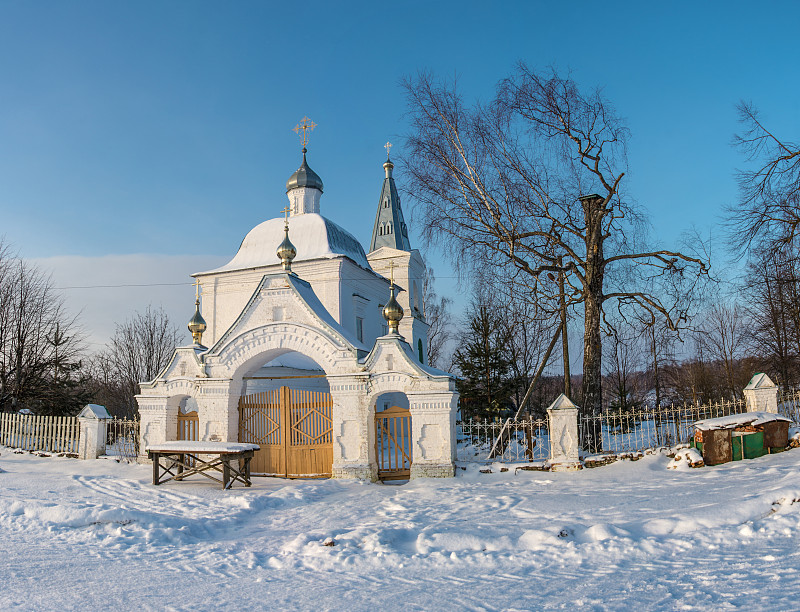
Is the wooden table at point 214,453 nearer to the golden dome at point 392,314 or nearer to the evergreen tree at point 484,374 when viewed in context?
the golden dome at point 392,314

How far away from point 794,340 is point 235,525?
2474 centimetres

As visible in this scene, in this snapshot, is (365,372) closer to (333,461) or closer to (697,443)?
(333,461)

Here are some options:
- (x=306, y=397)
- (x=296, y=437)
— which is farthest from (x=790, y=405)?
(x=296, y=437)

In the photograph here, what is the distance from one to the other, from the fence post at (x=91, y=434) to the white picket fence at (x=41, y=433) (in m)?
0.64

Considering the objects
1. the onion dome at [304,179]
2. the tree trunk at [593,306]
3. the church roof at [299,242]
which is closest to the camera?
the tree trunk at [593,306]

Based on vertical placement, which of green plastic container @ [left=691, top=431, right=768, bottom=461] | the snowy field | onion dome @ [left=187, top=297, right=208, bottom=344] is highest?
onion dome @ [left=187, top=297, right=208, bottom=344]

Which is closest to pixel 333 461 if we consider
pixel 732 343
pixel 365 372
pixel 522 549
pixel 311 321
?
pixel 365 372

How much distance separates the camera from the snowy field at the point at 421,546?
4949 mm

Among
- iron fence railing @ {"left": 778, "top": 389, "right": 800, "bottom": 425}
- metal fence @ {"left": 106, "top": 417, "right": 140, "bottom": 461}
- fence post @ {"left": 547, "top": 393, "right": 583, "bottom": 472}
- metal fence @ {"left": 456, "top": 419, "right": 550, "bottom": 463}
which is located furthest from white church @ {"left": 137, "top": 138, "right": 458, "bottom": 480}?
iron fence railing @ {"left": 778, "top": 389, "right": 800, "bottom": 425}

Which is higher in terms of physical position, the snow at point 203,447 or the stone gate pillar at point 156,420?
the stone gate pillar at point 156,420

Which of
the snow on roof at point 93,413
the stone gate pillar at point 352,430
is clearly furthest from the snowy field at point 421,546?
the snow on roof at point 93,413

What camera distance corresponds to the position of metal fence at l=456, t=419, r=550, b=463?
1264 centimetres

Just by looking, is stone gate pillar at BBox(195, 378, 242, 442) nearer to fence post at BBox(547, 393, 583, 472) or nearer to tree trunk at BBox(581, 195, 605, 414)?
fence post at BBox(547, 393, 583, 472)

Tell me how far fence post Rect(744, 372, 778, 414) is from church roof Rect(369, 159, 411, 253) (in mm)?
23092
